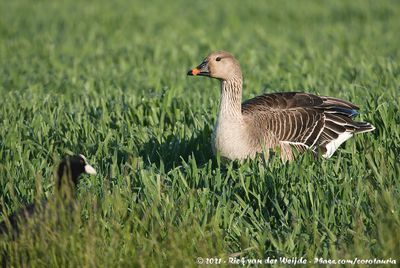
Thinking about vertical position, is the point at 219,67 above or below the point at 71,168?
above

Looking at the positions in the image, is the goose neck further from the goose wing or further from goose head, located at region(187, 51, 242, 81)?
the goose wing

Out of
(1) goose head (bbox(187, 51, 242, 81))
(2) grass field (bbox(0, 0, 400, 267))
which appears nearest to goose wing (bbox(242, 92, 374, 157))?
(2) grass field (bbox(0, 0, 400, 267))

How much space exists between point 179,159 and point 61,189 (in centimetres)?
273

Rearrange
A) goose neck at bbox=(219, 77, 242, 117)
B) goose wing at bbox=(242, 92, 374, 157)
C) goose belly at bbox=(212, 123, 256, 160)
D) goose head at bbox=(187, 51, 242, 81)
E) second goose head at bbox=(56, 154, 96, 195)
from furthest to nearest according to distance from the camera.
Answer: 1. goose wing at bbox=(242, 92, 374, 157)
2. goose head at bbox=(187, 51, 242, 81)
3. goose neck at bbox=(219, 77, 242, 117)
4. goose belly at bbox=(212, 123, 256, 160)
5. second goose head at bbox=(56, 154, 96, 195)

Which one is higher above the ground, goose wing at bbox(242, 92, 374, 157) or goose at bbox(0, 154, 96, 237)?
goose wing at bbox(242, 92, 374, 157)

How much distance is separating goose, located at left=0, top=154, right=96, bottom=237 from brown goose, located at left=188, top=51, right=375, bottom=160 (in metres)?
1.84

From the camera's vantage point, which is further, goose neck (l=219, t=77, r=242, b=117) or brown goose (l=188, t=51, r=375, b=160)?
goose neck (l=219, t=77, r=242, b=117)

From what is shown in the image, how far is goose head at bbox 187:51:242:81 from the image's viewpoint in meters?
8.17

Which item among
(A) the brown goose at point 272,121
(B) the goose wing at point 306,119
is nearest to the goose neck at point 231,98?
(A) the brown goose at point 272,121

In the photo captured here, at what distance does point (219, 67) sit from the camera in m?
8.17

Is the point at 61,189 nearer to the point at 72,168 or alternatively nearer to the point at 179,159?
the point at 72,168

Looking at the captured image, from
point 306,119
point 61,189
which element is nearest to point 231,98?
point 306,119

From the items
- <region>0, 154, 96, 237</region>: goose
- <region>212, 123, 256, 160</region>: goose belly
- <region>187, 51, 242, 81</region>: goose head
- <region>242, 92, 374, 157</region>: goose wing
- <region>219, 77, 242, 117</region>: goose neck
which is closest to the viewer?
<region>0, 154, 96, 237</region>: goose

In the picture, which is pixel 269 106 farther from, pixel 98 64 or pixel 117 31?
pixel 117 31
